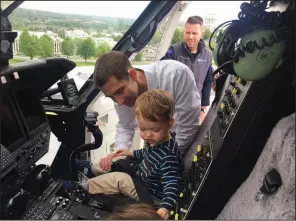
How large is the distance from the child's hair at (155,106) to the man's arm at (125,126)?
21.2 inches

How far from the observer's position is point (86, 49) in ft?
6.23


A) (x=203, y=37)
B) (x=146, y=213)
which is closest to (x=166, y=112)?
(x=146, y=213)

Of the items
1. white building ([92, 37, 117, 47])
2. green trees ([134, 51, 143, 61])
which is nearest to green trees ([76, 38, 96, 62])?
white building ([92, 37, 117, 47])

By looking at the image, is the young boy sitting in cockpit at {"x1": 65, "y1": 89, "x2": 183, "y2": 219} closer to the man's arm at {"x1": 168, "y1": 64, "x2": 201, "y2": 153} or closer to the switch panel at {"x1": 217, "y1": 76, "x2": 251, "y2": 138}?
the man's arm at {"x1": 168, "y1": 64, "x2": 201, "y2": 153}

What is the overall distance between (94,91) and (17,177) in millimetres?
849

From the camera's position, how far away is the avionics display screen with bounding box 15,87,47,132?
1852 millimetres

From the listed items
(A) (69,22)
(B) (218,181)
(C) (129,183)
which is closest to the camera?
(B) (218,181)

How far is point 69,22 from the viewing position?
1.75 meters

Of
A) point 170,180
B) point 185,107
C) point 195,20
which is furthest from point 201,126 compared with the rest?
point 195,20

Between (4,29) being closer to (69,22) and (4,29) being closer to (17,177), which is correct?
(69,22)

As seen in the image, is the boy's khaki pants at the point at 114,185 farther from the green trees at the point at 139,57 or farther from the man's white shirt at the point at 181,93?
the green trees at the point at 139,57

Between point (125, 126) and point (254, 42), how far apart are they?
4.22 ft

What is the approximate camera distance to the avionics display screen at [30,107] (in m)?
1.85

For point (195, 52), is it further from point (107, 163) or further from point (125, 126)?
point (107, 163)
